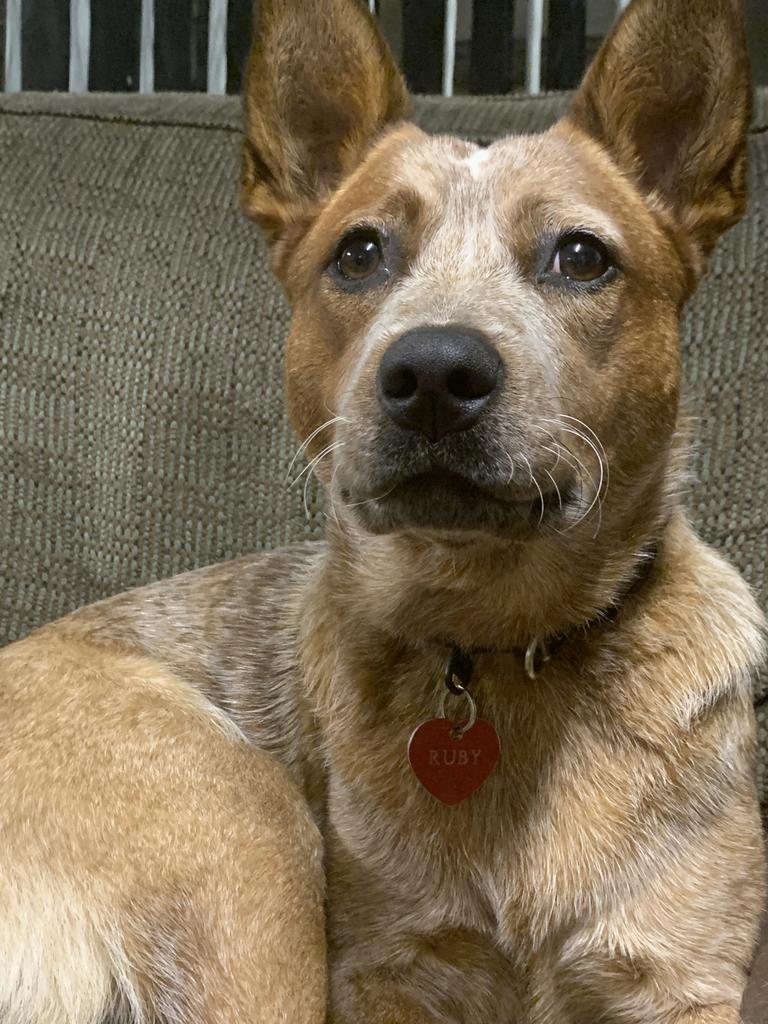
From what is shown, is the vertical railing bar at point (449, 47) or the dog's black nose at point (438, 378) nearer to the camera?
the dog's black nose at point (438, 378)

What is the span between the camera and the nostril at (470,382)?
1.27 meters

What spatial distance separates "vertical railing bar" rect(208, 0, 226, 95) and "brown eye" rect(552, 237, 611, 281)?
1794 millimetres

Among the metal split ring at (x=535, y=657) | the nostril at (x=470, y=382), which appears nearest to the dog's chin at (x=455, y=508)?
the nostril at (x=470, y=382)

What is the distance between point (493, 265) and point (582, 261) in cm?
13

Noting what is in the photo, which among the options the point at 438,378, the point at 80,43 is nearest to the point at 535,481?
the point at 438,378

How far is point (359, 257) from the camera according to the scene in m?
1.70

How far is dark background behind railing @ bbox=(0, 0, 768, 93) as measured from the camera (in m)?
2.89

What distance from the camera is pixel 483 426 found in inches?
51.3

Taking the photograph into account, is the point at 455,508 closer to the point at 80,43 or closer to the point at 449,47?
the point at 449,47

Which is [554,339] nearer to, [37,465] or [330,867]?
[330,867]

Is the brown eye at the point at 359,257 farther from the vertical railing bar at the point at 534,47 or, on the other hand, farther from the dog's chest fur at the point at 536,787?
the vertical railing bar at the point at 534,47

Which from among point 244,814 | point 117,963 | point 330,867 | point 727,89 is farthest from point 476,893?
point 727,89

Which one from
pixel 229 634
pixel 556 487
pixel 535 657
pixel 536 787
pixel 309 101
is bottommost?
pixel 229 634

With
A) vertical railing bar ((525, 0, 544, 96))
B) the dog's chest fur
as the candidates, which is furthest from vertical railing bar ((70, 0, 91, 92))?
the dog's chest fur
